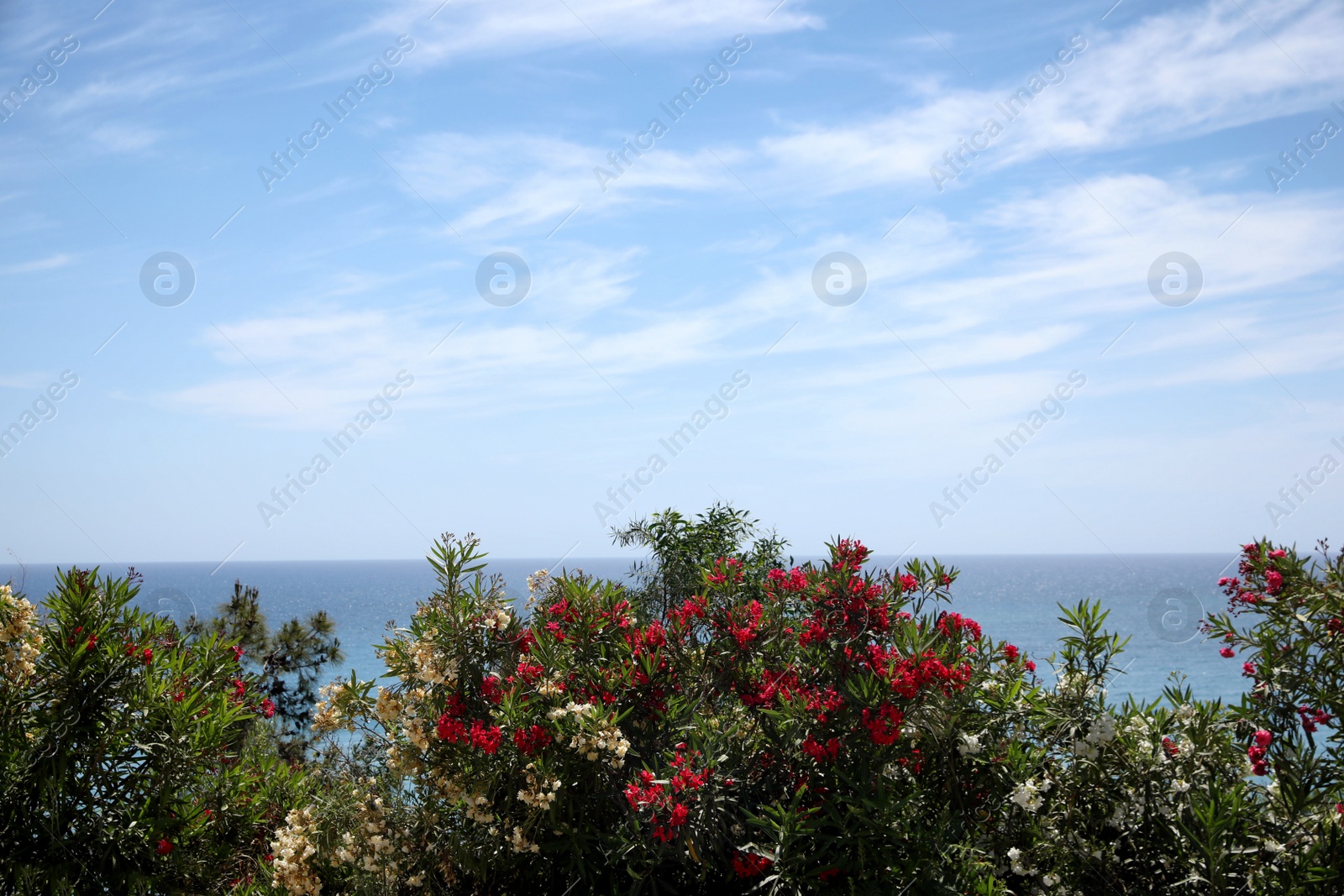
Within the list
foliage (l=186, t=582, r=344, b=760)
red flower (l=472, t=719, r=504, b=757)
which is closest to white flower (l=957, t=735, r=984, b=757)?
red flower (l=472, t=719, r=504, b=757)

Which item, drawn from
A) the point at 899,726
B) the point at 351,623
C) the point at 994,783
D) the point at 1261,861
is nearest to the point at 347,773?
the point at 899,726

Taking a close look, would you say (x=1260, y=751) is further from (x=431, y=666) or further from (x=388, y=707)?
(x=388, y=707)

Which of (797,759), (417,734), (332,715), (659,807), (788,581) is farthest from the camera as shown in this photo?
(788,581)

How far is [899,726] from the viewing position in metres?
3.66

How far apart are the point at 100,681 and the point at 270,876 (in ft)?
4.10

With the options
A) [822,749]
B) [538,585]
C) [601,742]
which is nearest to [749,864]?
[822,749]

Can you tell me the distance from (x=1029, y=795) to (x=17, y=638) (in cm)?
460

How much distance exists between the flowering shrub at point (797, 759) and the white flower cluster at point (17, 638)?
1.33 metres

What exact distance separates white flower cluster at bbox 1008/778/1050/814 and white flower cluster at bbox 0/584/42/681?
4.43 meters

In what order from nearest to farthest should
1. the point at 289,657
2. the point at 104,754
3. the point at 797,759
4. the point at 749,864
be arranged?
1. the point at 749,864
2. the point at 104,754
3. the point at 797,759
4. the point at 289,657

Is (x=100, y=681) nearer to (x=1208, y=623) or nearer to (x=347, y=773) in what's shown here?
(x=347, y=773)

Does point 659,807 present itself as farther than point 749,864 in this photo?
No

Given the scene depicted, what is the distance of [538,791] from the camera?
3.60 meters

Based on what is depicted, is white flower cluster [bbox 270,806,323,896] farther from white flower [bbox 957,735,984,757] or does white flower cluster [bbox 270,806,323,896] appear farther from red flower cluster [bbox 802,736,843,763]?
white flower [bbox 957,735,984,757]
